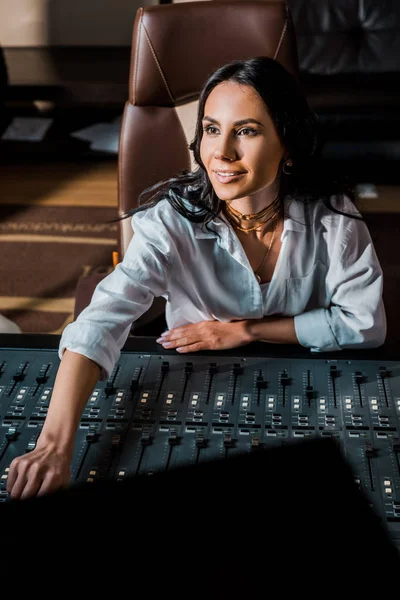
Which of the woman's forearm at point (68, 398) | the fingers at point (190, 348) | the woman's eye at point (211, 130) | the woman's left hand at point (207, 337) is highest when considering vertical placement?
the woman's eye at point (211, 130)

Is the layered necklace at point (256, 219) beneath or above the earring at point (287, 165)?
beneath

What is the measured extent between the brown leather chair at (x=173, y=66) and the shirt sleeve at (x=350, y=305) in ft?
1.71

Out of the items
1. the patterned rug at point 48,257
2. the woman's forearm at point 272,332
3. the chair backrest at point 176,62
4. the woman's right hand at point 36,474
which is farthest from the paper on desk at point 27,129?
the woman's right hand at point 36,474

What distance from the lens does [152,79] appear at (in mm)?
1740

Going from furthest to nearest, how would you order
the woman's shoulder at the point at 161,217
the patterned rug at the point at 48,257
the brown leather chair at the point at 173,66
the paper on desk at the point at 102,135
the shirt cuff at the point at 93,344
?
1. the paper on desk at the point at 102,135
2. the patterned rug at the point at 48,257
3. the brown leather chair at the point at 173,66
4. the woman's shoulder at the point at 161,217
5. the shirt cuff at the point at 93,344

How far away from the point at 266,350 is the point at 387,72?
270 centimetres

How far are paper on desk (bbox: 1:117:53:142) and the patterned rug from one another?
0.66 meters

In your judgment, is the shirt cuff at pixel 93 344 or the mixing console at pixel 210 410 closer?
the mixing console at pixel 210 410

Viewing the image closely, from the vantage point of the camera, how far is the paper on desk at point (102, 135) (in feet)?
12.7

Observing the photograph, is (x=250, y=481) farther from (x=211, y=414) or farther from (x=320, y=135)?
(x=320, y=135)

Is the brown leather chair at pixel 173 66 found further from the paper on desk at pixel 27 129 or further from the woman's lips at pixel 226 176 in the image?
the paper on desk at pixel 27 129

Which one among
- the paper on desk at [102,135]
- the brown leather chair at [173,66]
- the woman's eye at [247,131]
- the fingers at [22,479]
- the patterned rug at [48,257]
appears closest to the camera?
the fingers at [22,479]

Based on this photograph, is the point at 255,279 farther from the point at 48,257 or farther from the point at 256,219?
the point at 48,257

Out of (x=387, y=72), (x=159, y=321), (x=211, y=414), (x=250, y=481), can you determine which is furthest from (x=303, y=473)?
(x=387, y=72)
